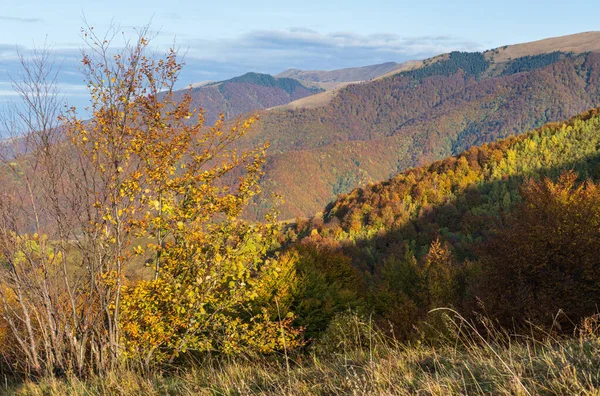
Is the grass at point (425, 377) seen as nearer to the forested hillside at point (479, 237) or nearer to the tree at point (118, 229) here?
the forested hillside at point (479, 237)

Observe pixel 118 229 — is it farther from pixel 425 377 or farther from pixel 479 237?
pixel 479 237

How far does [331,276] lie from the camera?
4203 cm

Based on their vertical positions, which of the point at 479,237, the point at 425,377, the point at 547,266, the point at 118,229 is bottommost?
the point at 479,237

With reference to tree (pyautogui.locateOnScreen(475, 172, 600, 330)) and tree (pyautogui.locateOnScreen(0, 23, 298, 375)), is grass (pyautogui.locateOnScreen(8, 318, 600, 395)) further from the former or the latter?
tree (pyautogui.locateOnScreen(475, 172, 600, 330))

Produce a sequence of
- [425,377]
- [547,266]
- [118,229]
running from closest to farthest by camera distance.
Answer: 1. [425,377]
2. [118,229]
3. [547,266]

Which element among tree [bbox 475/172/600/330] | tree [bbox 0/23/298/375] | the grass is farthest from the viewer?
tree [bbox 475/172/600/330]

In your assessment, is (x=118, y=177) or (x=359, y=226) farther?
(x=359, y=226)

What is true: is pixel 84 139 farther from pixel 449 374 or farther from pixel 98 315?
pixel 449 374

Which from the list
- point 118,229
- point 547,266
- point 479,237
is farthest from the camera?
point 479,237

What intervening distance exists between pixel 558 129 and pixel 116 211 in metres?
161

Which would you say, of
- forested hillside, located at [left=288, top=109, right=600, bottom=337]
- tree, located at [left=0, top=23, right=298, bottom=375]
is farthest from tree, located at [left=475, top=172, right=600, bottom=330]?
tree, located at [left=0, top=23, right=298, bottom=375]

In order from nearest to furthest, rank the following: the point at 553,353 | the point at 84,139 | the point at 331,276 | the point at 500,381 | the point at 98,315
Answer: the point at 500,381 < the point at 553,353 < the point at 84,139 < the point at 98,315 < the point at 331,276

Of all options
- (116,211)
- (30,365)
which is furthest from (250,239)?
(30,365)

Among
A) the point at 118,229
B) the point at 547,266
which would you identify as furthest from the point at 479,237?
the point at 118,229
